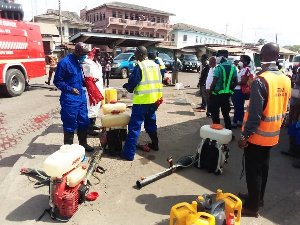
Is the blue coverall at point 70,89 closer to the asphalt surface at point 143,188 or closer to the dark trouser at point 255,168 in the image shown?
the asphalt surface at point 143,188

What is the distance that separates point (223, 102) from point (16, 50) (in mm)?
9171

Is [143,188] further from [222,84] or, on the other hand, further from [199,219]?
[222,84]

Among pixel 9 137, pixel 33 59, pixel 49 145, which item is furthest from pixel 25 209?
pixel 33 59

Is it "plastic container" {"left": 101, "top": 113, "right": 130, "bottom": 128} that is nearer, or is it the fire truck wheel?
"plastic container" {"left": 101, "top": 113, "right": 130, "bottom": 128}

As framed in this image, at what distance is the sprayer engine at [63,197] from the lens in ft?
9.09

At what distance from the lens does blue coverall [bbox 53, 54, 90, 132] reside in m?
4.06

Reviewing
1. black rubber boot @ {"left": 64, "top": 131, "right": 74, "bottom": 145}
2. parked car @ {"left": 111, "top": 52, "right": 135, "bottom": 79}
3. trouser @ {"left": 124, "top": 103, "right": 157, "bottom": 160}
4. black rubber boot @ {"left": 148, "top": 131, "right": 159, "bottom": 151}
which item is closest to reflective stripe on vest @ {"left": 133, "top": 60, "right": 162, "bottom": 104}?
trouser @ {"left": 124, "top": 103, "right": 157, "bottom": 160}

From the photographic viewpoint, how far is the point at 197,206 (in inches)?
98.9

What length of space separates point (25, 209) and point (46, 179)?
678 millimetres

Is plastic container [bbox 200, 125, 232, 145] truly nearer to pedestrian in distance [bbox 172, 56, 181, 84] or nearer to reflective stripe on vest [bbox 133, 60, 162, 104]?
reflective stripe on vest [bbox 133, 60, 162, 104]

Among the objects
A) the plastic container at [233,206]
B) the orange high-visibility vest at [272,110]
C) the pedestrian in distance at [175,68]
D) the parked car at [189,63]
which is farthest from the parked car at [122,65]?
the plastic container at [233,206]

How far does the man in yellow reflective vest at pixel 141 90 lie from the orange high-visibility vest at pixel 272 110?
6.17ft

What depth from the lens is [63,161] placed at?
2.76 meters

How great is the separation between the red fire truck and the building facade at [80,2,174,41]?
1191 inches
